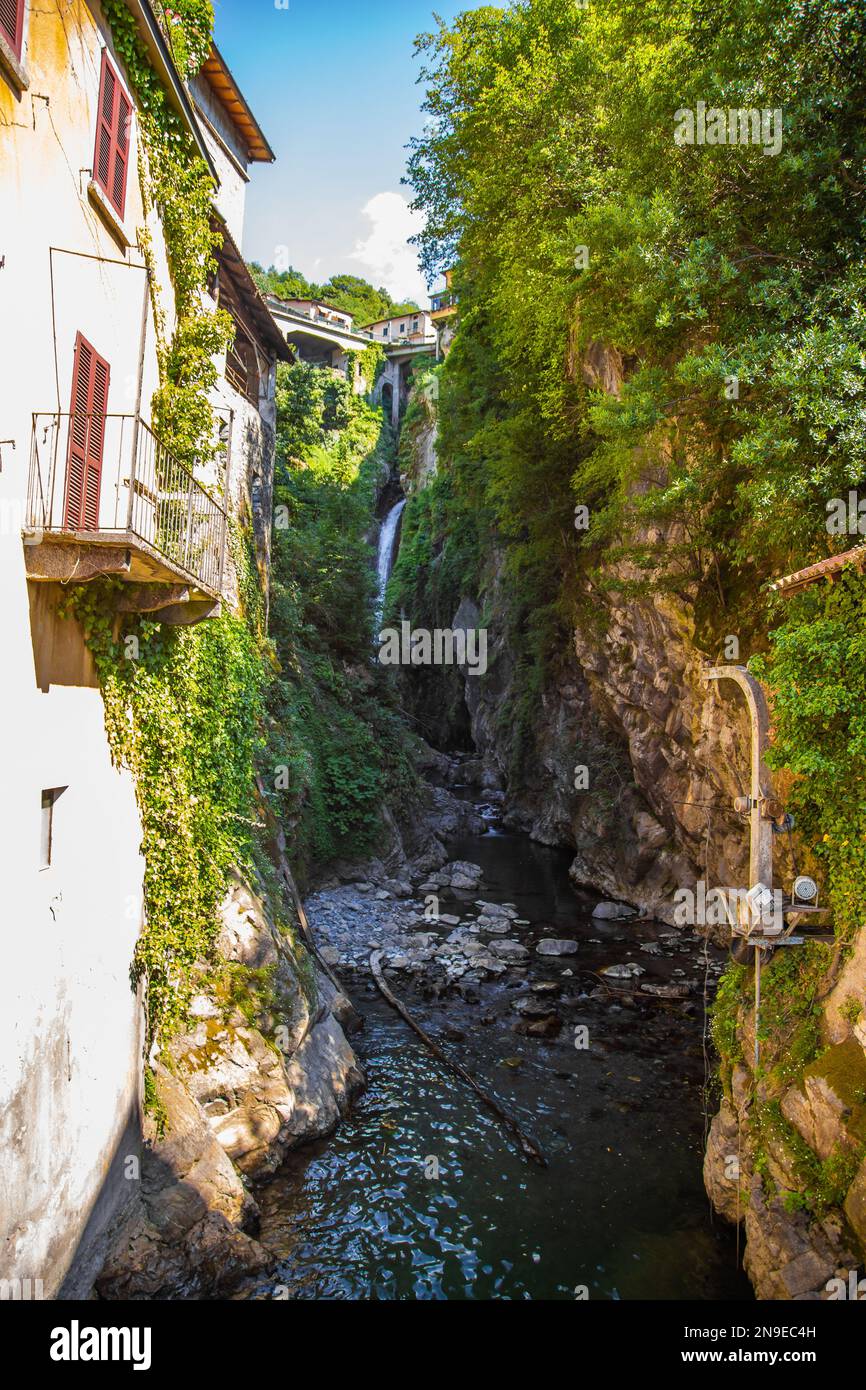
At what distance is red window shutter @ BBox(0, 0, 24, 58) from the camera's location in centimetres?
586

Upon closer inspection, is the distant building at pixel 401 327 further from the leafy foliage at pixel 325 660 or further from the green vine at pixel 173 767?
the green vine at pixel 173 767

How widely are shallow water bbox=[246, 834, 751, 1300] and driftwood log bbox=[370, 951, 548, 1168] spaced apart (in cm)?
16

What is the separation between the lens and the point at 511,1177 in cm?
1110

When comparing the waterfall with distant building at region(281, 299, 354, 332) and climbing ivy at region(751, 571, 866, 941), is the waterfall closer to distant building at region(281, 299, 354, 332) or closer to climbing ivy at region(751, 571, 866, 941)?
distant building at region(281, 299, 354, 332)

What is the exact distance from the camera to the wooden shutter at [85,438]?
22.9 ft

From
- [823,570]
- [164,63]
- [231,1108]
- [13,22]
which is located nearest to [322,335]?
[164,63]

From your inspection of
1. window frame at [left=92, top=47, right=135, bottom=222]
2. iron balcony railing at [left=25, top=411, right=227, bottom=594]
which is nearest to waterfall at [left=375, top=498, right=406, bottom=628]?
iron balcony railing at [left=25, top=411, right=227, bottom=594]

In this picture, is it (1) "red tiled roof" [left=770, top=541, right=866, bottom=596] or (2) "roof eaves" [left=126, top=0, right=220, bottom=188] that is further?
(2) "roof eaves" [left=126, top=0, right=220, bottom=188]

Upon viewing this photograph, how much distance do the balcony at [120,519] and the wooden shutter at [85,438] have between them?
0.4 inches

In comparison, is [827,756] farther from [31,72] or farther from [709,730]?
[31,72]

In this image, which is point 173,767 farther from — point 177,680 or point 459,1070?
point 459,1070

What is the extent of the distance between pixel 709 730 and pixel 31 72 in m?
14.7

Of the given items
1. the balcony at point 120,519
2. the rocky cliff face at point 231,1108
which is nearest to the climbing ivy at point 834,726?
the balcony at point 120,519

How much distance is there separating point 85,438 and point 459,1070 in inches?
475
